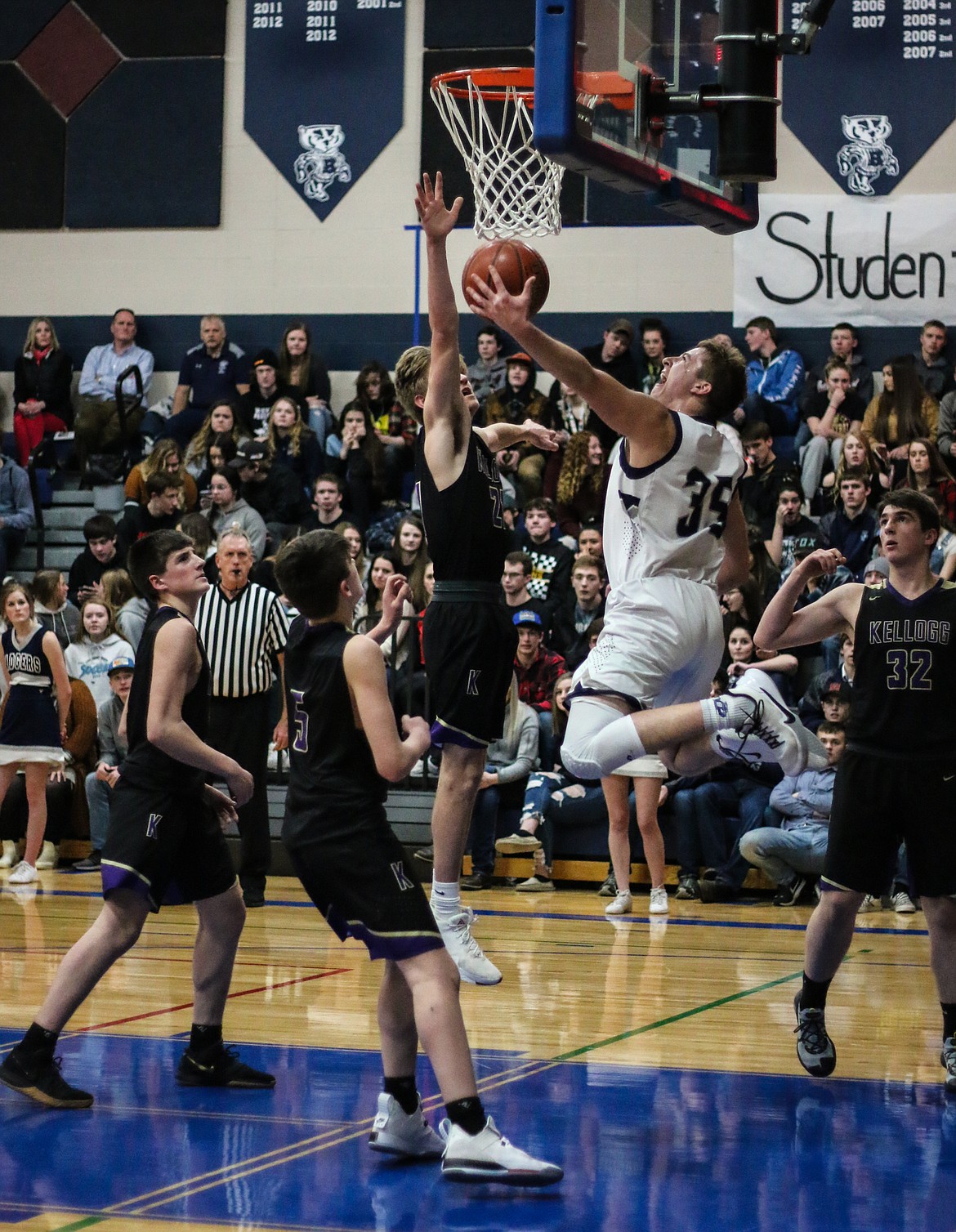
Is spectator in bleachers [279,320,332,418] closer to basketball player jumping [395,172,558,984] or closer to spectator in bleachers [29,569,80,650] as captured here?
spectator in bleachers [29,569,80,650]

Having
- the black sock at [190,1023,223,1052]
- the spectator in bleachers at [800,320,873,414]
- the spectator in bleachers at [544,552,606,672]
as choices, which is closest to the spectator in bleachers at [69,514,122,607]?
the spectator in bleachers at [544,552,606,672]

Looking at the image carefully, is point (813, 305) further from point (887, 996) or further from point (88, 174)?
point (887, 996)

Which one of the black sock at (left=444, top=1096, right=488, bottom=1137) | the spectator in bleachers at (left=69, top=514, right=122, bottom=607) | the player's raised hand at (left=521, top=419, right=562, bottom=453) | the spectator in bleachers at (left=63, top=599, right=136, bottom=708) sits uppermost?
the player's raised hand at (left=521, top=419, right=562, bottom=453)

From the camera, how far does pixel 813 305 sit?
16.9 metres

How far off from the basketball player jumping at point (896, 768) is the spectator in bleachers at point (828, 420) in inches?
336

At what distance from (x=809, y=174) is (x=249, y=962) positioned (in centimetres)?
1150

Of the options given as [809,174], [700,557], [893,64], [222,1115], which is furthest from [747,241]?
[222,1115]

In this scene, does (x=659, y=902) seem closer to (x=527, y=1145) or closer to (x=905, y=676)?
(x=905, y=676)

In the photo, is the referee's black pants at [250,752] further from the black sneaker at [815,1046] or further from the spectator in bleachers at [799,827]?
the black sneaker at [815,1046]

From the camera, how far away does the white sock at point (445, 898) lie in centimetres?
629

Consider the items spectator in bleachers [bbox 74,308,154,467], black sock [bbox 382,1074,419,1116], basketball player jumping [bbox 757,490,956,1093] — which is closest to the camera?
black sock [bbox 382,1074,419,1116]

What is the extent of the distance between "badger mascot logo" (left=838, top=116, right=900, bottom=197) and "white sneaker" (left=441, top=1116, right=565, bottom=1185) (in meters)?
14.2

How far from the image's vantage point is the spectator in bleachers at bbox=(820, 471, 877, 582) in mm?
13172

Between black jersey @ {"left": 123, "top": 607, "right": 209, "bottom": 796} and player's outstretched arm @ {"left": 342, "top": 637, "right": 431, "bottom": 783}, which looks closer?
player's outstretched arm @ {"left": 342, "top": 637, "right": 431, "bottom": 783}
